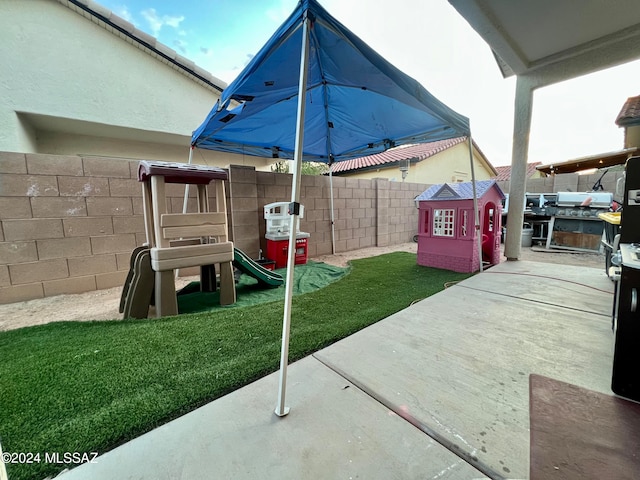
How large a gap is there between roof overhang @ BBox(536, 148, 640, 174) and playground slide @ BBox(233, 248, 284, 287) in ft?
25.2

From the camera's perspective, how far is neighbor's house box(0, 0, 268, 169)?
3.90 m

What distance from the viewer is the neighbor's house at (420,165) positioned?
10219 millimetres

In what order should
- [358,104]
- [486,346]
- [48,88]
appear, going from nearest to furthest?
[486,346], [358,104], [48,88]

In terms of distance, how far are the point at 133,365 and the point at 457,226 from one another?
167 inches

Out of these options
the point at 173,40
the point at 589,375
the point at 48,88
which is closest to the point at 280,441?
the point at 589,375

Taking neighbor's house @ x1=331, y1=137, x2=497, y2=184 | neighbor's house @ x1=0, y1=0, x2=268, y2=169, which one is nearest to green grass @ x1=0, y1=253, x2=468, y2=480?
neighbor's house @ x1=0, y1=0, x2=268, y2=169

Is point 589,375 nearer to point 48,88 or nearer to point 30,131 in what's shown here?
point 48,88

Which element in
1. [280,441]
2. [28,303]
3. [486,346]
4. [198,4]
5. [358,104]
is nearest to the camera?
[280,441]

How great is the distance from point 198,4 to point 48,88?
2825 mm

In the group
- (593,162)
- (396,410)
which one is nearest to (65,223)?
(396,410)

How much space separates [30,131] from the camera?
14.6 ft

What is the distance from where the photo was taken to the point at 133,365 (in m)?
1.63

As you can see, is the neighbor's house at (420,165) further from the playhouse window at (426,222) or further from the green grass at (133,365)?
the green grass at (133,365)

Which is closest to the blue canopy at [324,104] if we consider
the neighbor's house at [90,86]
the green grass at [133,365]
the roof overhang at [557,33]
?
the roof overhang at [557,33]
